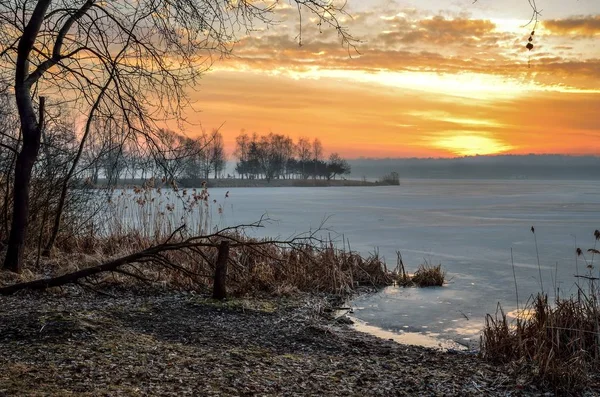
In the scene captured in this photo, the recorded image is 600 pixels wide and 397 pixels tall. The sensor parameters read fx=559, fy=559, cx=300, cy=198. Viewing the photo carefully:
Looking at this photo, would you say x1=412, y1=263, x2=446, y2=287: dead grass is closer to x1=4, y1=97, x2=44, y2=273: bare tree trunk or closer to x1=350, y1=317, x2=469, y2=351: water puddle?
x1=350, y1=317, x2=469, y2=351: water puddle

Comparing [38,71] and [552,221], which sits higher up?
[38,71]

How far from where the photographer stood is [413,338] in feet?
22.5

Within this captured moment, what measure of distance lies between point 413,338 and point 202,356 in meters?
3.16

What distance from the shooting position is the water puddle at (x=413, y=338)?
6.46m

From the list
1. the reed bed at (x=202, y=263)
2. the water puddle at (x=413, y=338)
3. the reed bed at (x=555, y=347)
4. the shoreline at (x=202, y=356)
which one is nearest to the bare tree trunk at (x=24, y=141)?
the reed bed at (x=202, y=263)

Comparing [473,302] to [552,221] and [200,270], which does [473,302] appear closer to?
[200,270]

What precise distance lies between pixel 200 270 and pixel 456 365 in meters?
4.66

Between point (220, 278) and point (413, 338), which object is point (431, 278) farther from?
point (220, 278)

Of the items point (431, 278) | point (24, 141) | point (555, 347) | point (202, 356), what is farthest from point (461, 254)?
point (202, 356)

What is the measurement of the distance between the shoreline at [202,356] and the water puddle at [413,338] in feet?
1.05

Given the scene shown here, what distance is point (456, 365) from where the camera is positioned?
5289 millimetres

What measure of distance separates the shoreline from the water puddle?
0.32 meters

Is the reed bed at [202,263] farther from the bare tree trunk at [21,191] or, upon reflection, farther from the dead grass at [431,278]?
the dead grass at [431,278]

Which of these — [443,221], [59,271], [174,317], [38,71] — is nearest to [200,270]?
[59,271]
